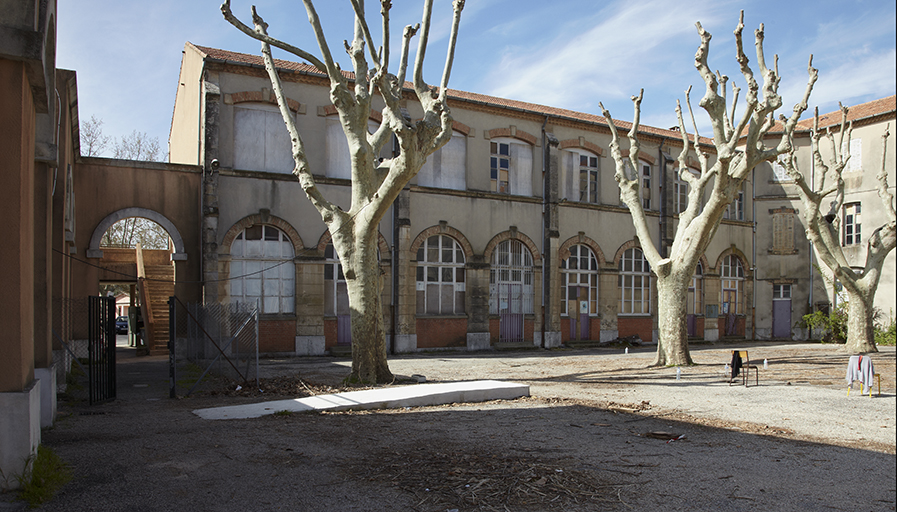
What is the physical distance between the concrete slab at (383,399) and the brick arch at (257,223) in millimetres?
9246

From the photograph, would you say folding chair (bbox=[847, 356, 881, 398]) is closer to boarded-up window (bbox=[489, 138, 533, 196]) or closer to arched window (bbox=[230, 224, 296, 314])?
boarded-up window (bbox=[489, 138, 533, 196])

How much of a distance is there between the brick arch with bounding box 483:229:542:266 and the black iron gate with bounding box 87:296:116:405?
13.6 metres

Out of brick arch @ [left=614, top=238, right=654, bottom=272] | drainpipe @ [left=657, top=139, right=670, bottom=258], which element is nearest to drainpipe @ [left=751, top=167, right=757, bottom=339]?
drainpipe @ [left=657, top=139, right=670, bottom=258]

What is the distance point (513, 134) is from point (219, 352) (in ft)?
45.3

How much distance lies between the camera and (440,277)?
22016 millimetres

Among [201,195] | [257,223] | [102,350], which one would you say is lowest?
[102,350]

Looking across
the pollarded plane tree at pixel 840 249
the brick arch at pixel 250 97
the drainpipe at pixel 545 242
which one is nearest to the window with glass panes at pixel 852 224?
the pollarded plane tree at pixel 840 249

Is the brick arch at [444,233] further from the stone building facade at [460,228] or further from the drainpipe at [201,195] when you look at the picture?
the drainpipe at [201,195]

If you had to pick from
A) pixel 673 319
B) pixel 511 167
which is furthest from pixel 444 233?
pixel 673 319

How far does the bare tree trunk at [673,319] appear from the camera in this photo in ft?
53.4

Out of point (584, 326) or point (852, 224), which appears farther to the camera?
point (852, 224)

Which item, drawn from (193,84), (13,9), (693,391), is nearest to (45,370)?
(13,9)

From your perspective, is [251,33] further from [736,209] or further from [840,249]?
[736,209]

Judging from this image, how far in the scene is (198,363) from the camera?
15.8m
